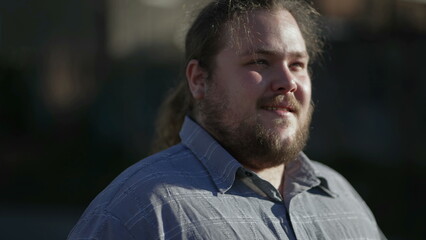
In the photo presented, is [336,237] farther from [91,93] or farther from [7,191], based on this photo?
[7,191]

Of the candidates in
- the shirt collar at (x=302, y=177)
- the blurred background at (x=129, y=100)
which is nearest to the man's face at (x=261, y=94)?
the shirt collar at (x=302, y=177)

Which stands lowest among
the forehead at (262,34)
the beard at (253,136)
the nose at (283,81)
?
the beard at (253,136)

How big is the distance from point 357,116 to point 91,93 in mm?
3068

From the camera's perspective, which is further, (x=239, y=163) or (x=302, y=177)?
(x=302, y=177)

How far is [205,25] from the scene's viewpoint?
2.62 m

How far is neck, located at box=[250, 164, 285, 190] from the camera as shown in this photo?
8.09 ft

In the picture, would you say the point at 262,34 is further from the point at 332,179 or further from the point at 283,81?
the point at 332,179

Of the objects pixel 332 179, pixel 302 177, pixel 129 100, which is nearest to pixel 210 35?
pixel 302 177

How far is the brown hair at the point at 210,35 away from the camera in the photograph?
8.24 feet

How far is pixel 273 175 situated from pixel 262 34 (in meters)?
0.52

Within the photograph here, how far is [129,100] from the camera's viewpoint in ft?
25.0

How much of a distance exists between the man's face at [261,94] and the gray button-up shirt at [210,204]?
0.09 metres

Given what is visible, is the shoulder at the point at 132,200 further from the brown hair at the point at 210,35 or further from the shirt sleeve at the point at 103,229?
the brown hair at the point at 210,35

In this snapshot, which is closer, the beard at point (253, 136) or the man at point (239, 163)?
the man at point (239, 163)
